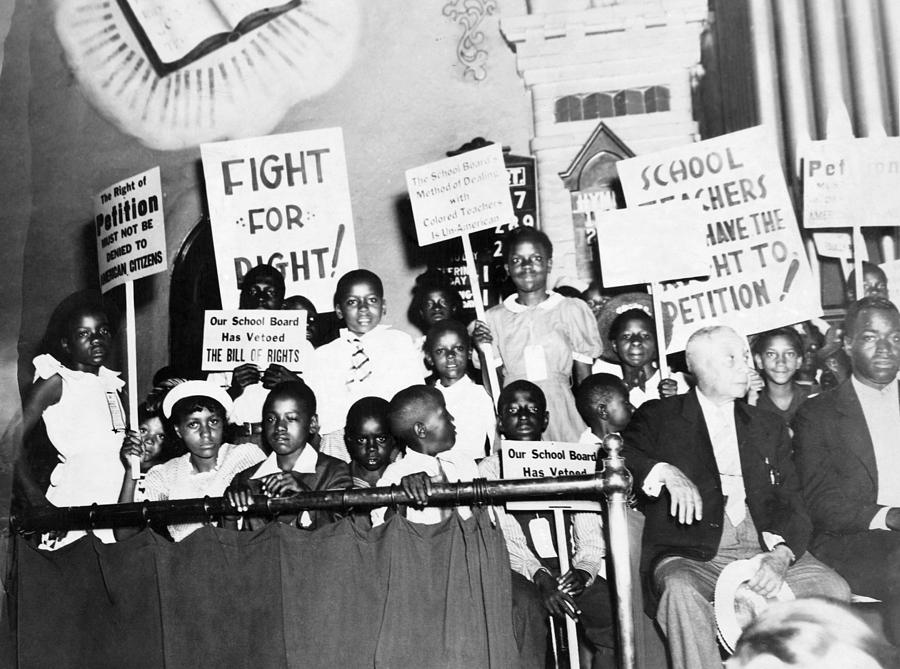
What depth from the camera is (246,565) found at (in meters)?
4.16

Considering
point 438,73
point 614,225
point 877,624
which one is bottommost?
point 877,624

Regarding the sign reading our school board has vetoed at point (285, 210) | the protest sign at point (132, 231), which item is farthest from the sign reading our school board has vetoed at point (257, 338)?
the sign reading our school board has vetoed at point (285, 210)

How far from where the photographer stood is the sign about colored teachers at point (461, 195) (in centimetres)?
597

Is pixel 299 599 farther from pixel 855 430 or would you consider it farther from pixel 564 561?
pixel 855 430

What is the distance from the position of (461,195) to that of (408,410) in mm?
1600

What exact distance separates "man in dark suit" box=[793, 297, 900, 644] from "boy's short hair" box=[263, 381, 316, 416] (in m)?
2.13

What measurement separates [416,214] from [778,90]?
7.33 ft

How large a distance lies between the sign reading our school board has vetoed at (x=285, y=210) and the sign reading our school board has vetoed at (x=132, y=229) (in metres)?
0.60

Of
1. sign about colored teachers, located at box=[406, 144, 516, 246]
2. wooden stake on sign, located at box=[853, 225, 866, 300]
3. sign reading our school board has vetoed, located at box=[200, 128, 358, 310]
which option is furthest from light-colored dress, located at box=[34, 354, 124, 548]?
wooden stake on sign, located at box=[853, 225, 866, 300]

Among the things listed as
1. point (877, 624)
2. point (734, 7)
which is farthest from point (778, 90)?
point (877, 624)

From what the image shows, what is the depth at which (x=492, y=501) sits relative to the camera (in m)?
3.98

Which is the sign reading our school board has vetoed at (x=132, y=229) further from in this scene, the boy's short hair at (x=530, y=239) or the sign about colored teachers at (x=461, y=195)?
the boy's short hair at (x=530, y=239)

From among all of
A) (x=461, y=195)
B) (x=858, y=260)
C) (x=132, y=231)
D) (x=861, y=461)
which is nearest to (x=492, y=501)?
(x=861, y=461)

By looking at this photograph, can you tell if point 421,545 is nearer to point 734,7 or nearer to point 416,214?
point 416,214
